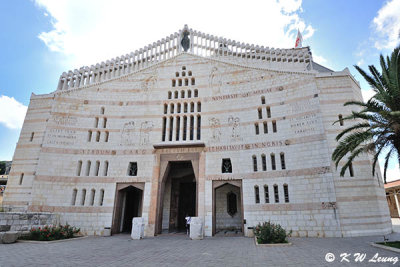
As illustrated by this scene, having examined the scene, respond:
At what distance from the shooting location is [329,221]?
1585 centimetres

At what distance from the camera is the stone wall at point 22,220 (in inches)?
549

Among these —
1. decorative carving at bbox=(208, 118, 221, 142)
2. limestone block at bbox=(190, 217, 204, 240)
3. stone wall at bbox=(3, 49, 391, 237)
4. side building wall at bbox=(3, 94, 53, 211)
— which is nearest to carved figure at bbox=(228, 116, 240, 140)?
stone wall at bbox=(3, 49, 391, 237)

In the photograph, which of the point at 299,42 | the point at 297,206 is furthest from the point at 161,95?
the point at 299,42

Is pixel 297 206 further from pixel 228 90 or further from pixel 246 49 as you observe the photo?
pixel 246 49

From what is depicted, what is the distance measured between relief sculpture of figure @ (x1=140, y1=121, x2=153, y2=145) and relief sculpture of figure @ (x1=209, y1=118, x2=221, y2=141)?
6.04 metres

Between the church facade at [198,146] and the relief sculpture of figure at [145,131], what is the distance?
0.34 ft

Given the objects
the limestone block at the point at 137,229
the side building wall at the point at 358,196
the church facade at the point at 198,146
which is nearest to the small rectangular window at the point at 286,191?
the church facade at the point at 198,146

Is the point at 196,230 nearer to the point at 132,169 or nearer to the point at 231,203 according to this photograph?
the point at 231,203

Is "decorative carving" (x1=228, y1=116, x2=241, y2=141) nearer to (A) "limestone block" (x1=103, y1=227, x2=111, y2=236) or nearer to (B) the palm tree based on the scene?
(B) the palm tree

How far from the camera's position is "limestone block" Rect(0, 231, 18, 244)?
13.0 m

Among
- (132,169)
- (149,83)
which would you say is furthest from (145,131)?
(149,83)

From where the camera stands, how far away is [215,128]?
20641 millimetres

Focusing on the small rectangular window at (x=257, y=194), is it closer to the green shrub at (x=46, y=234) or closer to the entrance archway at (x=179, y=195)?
the entrance archway at (x=179, y=195)

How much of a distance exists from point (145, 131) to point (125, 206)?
768 centimetres
